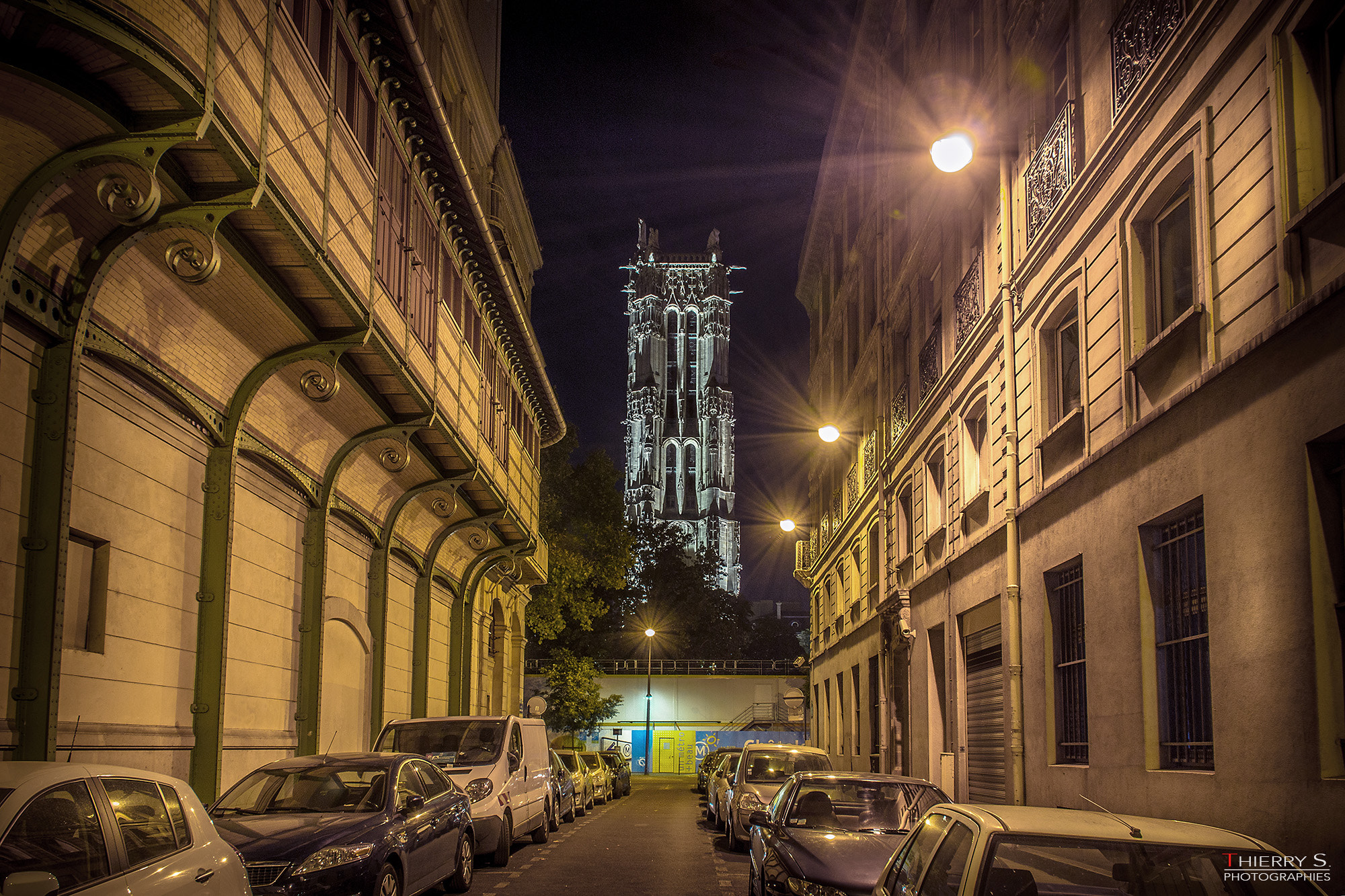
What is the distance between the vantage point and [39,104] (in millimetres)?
8883

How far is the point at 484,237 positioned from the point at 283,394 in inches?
263

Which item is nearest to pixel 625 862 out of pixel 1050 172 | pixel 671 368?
pixel 1050 172

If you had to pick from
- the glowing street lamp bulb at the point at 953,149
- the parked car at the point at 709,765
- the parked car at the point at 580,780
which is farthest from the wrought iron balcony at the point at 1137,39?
the parked car at the point at 709,765

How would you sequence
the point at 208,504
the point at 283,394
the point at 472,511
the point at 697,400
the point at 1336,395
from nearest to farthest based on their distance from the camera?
1. the point at 1336,395
2. the point at 208,504
3. the point at 283,394
4. the point at 472,511
5. the point at 697,400

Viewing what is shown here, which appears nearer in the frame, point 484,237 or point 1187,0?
point 1187,0

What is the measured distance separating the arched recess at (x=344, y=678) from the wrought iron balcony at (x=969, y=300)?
33.1 ft

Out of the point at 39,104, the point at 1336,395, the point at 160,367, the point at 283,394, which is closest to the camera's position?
the point at 1336,395

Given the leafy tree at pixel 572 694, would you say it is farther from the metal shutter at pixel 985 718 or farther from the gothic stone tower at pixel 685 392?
the gothic stone tower at pixel 685 392

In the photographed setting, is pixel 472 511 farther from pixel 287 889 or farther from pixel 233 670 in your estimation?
pixel 287 889

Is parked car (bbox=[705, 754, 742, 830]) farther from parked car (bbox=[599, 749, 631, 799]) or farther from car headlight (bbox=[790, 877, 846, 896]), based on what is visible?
car headlight (bbox=[790, 877, 846, 896])

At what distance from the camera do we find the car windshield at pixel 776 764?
1812 cm

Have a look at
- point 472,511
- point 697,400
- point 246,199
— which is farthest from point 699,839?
point 697,400

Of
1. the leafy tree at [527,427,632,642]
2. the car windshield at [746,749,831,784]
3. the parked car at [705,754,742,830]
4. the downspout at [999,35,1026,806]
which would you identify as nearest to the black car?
the car windshield at [746,749,831,784]

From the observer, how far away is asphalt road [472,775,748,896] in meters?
13.9
